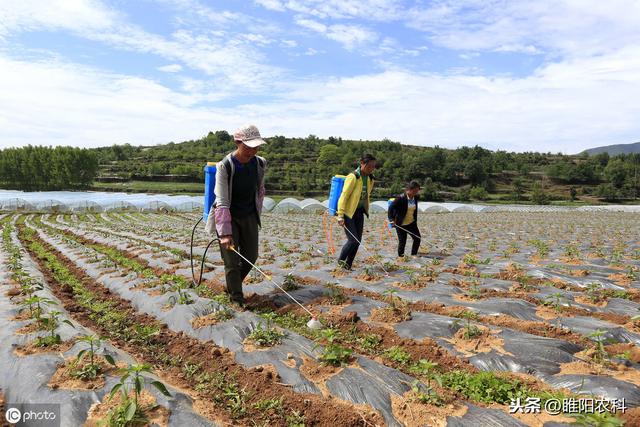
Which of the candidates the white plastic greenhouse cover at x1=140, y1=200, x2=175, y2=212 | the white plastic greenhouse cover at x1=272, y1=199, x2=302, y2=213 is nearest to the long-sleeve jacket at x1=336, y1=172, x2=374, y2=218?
the white plastic greenhouse cover at x1=272, y1=199, x2=302, y2=213

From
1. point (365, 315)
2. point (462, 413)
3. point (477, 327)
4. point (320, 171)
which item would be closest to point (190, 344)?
point (365, 315)

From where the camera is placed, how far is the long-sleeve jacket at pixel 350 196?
7.22m

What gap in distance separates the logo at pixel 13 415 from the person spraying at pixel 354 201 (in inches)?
208

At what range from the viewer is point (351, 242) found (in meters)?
7.37

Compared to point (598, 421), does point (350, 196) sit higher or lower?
higher

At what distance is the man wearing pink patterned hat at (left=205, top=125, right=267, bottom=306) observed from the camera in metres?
5.03

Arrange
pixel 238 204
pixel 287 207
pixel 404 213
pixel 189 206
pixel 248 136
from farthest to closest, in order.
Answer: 1. pixel 189 206
2. pixel 287 207
3. pixel 404 213
4. pixel 238 204
5. pixel 248 136

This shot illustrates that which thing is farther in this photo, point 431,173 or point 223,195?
point 431,173

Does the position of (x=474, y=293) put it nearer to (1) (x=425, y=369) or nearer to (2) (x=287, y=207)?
(1) (x=425, y=369)

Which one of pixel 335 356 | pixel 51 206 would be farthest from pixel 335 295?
pixel 51 206

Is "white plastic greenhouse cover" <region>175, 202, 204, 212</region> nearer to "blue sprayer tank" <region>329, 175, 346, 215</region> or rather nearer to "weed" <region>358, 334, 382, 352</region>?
"blue sprayer tank" <region>329, 175, 346, 215</region>

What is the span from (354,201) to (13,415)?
563cm

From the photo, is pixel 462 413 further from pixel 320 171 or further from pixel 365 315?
pixel 320 171

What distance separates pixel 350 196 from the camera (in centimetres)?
727
